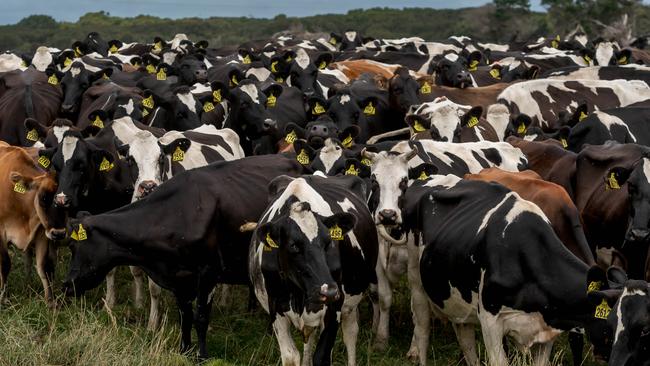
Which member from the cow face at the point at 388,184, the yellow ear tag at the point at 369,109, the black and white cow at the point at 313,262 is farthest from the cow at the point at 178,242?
the yellow ear tag at the point at 369,109

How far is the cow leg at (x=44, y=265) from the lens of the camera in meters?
9.86

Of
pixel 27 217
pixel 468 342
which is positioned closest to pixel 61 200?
pixel 27 217

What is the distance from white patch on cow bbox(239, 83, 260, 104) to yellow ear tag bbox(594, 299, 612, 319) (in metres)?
7.11

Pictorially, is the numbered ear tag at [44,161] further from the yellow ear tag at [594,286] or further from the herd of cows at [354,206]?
the yellow ear tag at [594,286]

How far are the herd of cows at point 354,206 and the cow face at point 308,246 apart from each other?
0.6 inches

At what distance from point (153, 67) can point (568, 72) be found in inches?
270

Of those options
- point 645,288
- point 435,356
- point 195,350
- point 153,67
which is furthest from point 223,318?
point 153,67

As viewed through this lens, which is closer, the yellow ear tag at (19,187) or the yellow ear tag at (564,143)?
the yellow ear tag at (19,187)

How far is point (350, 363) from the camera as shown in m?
8.09

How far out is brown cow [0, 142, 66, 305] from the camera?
390 inches

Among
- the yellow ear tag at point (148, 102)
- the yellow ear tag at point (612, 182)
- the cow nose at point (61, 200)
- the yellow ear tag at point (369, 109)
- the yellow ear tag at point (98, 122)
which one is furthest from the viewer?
the yellow ear tag at point (369, 109)

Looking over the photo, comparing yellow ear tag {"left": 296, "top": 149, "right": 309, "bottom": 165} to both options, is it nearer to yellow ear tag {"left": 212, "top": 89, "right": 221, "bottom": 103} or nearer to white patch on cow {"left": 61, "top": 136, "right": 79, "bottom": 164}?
white patch on cow {"left": 61, "top": 136, "right": 79, "bottom": 164}

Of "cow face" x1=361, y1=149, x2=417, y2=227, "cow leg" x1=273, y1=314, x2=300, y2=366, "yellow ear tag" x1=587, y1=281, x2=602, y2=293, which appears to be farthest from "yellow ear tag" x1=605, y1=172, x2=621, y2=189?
"cow leg" x1=273, y1=314, x2=300, y2=366

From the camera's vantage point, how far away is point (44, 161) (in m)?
10.2
